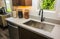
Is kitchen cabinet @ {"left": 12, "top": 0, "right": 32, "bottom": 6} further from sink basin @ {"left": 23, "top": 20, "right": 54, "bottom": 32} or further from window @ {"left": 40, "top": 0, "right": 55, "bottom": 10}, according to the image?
sink basin @ {"left": 23, "top": 20, "right": 54, "bottom": 32}

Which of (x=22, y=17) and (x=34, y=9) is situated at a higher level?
(x=34, y=9)

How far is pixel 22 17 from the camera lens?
209cm

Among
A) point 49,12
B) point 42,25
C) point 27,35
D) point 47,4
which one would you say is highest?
point 47,4

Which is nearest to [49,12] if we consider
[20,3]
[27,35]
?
[27,35]

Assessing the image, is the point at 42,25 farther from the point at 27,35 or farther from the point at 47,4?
the point at 47,4

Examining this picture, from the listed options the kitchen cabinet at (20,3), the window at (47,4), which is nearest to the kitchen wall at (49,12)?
the window at (47,4)

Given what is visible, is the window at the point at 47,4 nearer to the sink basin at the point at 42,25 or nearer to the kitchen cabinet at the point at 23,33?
the sink basin at the point at 42,25

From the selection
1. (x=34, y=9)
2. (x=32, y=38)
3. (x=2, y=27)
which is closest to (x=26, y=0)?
(x=34, y=9)

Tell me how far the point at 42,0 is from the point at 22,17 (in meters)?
0.72

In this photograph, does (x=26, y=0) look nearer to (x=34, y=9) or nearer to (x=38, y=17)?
(x=34, y=9)

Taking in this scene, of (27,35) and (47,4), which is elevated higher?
(47,4)

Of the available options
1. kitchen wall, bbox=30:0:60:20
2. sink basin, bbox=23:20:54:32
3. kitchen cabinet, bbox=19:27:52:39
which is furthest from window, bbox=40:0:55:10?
kitchen cabinet, bbox=19:27:52:39

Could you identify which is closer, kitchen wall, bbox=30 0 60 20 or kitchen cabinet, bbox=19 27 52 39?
kitchen cabinet, bbox=19 27 52 39

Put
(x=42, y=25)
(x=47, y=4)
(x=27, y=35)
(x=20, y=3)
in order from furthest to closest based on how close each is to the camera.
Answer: (x=20, y=3) < (x=47, y=4) < (x=42, y=25) < (x=27, y=35)
